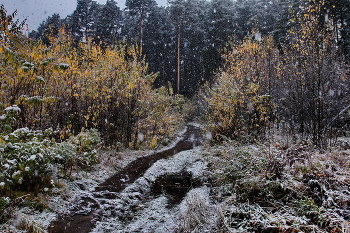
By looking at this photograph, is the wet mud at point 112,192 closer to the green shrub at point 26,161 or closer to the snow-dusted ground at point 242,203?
the snow-dusted ground at point 242,203

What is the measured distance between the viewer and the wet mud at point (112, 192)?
14.2 feet

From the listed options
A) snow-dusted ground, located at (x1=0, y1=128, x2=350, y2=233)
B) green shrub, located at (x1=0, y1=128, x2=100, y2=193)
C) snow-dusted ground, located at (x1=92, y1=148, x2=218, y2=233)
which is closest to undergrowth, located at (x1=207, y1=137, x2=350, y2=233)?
snow-dusted ground, located at (x1=0, y1=128, x2=350, y2=233)

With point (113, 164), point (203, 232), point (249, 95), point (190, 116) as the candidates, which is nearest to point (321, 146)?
point (249, 95)

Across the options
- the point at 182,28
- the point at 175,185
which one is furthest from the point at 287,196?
the point at 182,28

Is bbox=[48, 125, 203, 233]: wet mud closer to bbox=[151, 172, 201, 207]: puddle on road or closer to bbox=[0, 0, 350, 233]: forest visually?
bbox=[151, 172, 201, 207]: puddle on road

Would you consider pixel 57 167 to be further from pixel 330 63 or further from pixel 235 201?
pixel 330 63

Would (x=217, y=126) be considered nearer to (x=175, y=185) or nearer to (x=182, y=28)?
(x=175, y=185)

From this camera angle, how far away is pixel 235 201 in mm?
4859

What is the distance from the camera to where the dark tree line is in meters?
33.1

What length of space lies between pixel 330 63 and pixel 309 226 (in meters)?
7.22

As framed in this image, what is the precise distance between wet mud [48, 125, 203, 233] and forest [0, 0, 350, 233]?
39 cm

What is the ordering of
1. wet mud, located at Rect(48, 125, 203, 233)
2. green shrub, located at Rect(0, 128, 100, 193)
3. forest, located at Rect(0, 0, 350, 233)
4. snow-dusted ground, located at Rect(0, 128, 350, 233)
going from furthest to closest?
wet mud, located at Rect(48, 125, 203, 233)
forest, located at Rect(0, 0, 350, 233)
green shrub, located at Rect(0, 128, 100, 193)
snow-dusted ground, located at Rect(0, 128, 350, 233)

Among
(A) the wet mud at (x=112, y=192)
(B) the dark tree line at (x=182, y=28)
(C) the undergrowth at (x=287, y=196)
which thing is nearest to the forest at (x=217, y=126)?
(C) the undergrowth at (x=287, y=196)

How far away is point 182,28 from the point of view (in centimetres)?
3431
